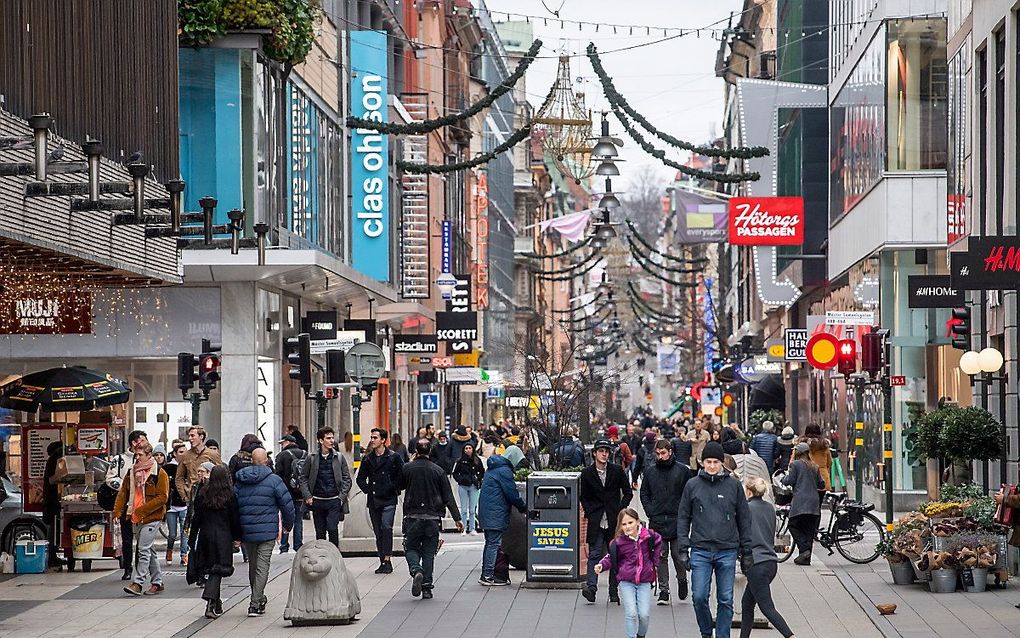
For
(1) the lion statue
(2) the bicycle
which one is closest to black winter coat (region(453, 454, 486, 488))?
(2) the bicycle

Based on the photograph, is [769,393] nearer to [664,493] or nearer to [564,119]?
[564,119]

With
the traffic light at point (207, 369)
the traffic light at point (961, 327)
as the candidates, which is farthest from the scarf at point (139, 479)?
the traffic light at point (961, 327)

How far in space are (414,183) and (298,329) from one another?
1446 cm

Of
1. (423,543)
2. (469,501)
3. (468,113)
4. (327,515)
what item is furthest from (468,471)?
(423,543)

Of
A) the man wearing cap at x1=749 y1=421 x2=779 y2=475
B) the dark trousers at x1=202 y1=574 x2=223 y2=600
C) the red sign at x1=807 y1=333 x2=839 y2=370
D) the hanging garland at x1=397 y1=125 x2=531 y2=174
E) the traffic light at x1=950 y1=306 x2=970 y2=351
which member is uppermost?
the hanging garland at x1=397 y1=125 x2=531 y2=174

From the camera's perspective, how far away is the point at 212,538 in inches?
739

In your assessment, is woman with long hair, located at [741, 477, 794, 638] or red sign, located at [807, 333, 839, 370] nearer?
woman with long hair, located at [741, 477, 794, 638]

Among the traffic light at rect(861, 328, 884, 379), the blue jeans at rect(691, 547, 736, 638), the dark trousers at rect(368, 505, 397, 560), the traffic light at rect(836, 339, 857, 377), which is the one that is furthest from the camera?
the traffic light at rect(836, 339, 857, 377)

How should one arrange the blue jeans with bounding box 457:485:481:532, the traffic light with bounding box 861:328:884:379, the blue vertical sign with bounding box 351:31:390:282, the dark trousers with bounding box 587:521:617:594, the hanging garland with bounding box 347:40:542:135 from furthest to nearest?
the blue vertical sign with bounding box 351:31:390:282
the blue jeans with bounding box 457:485:481:532
the hanging garland with bounding box 347:40:542:135
the traffic light with bounding box 861:328:884:379
the dark trousers with bounding box 587:521:617:594

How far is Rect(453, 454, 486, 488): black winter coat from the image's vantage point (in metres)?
30.2

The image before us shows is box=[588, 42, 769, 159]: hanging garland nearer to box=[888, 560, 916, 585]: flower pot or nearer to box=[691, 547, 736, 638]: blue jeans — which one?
box=[888, 560, 916, 585]: flower pot

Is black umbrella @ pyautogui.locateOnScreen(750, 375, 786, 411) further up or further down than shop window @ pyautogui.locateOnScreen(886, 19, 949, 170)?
further down

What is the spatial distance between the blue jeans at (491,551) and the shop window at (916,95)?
654 inches

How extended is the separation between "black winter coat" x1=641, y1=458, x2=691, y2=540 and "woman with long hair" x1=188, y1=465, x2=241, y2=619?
4423 millimetres
